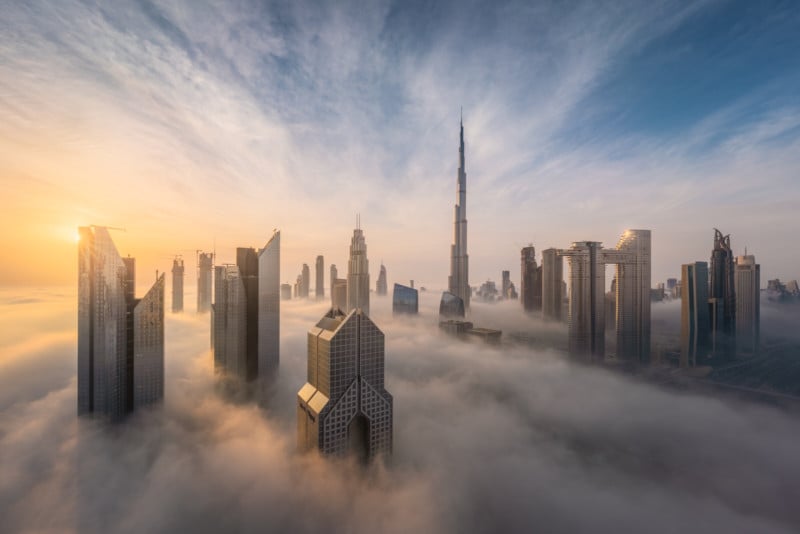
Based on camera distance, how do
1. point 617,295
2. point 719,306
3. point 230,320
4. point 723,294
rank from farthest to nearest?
1. point 723,294
2. point 719,306
3. point 617,295
4. point 230,320

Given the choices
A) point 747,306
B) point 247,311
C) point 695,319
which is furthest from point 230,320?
point 747,306

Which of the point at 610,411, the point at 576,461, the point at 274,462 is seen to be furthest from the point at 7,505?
the point at 610,411

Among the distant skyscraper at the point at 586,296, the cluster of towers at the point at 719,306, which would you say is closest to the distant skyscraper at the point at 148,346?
the distant skyscraper at the point at 586,296

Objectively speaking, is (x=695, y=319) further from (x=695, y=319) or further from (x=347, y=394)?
(x=347, y=394)

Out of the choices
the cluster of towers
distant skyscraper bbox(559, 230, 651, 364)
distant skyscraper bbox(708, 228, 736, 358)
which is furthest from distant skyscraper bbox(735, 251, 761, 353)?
distant skyscraper bbox(559, 230, 651, 364)

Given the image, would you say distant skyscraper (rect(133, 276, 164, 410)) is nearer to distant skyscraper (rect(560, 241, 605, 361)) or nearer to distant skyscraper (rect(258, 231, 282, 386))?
distant skyscraper (rect(258, 231, 282, 386))

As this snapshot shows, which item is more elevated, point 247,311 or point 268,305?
point 268,305
